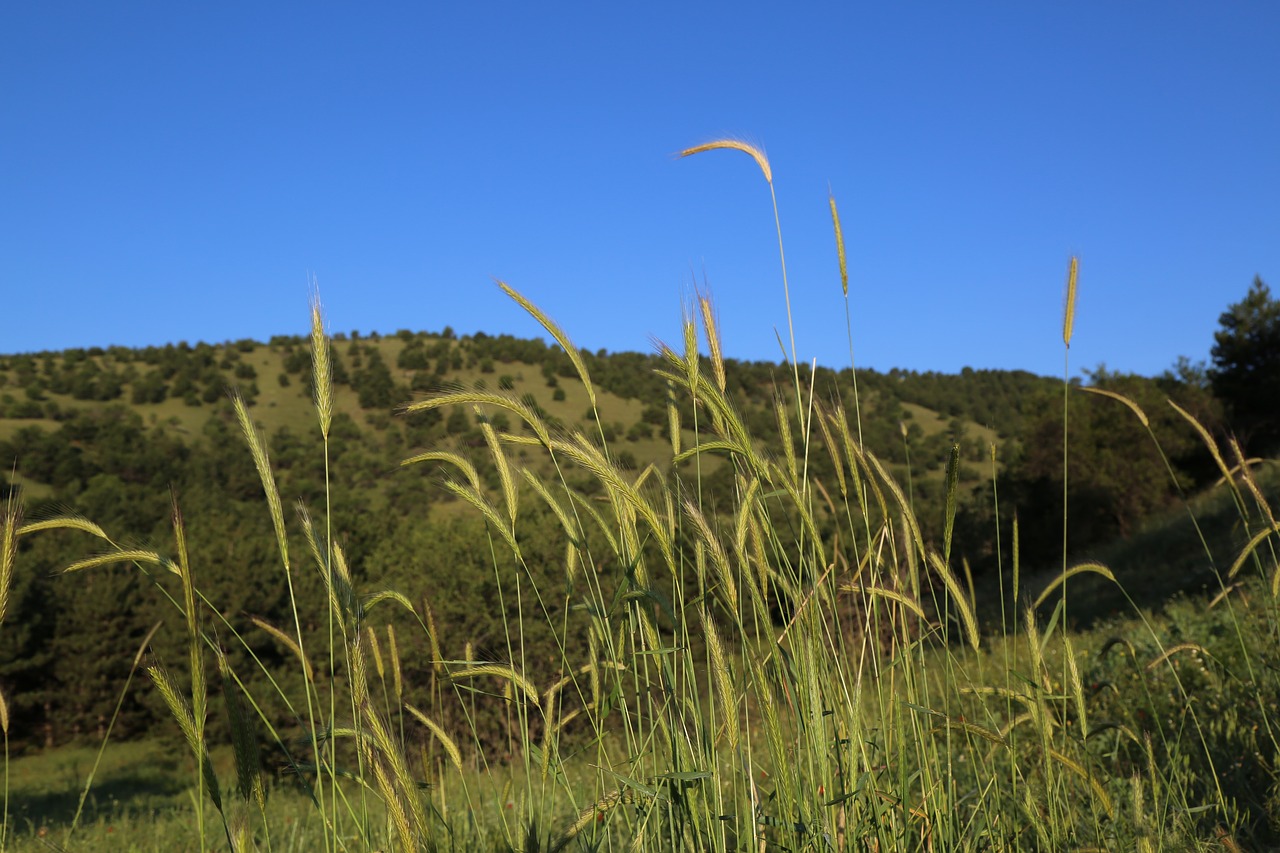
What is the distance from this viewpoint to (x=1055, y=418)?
30.5 metres

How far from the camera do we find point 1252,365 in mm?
30297

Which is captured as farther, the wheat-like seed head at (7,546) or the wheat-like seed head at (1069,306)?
the wheat-like seed head at (1069,306)

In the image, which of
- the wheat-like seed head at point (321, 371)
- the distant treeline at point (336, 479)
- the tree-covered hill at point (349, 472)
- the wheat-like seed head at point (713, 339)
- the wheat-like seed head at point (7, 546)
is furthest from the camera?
the distant treeline at point (336, 479)

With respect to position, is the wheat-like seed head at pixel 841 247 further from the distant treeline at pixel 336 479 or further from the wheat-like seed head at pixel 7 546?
the wheat-like seed head at pixel 7 546

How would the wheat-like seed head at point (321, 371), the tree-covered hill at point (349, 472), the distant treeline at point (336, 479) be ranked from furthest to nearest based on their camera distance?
Answer: the distant treeline at point (336, 479) → the tree-covered hill at point (349, 472) → the wheat-like seed head at point (321, 371)

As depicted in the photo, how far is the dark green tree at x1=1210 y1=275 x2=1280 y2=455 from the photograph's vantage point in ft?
96.1

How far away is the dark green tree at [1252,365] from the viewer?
29.3 metres

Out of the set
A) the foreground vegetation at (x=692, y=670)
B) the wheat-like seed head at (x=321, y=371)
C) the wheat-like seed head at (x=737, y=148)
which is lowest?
the foreground vegetation at (x=692, y=670)

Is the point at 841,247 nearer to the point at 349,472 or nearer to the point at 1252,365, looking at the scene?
the point at 1252,365

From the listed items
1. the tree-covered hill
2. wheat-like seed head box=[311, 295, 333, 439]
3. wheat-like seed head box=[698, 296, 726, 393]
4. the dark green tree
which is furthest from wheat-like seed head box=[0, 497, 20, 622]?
the dark green tree

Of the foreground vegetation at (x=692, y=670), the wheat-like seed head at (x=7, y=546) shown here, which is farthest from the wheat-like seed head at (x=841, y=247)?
the wheat-like seed head at (x=7, y=546)

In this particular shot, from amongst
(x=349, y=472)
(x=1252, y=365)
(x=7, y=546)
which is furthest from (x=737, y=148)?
(x=349, y=472)

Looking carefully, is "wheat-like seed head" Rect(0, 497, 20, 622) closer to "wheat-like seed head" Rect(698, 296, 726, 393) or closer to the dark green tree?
"wheat-like seed head" Rect(698, 296, 726, 393)

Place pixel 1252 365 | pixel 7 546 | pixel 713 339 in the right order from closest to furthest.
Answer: pixel 7 546
pixel 713 339
pixel 1252 365
